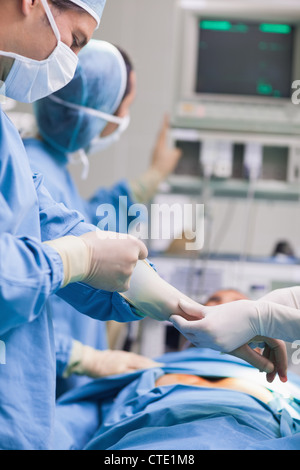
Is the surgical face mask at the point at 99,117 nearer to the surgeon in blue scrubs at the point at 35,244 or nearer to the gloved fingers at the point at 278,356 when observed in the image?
the surgeon in blue scrubs at the point at 35,244

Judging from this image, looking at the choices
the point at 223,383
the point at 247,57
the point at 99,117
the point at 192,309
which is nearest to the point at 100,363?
the point at 223,383

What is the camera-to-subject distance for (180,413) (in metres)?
1.18

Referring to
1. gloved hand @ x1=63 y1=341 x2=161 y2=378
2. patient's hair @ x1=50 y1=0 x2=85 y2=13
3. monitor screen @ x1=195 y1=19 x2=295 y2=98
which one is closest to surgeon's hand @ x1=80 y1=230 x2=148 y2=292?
patient's hair @ x1=50 y1=0 x2=85 y2=13

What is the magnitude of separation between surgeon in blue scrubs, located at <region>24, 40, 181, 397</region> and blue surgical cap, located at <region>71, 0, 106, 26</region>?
0.58 meters

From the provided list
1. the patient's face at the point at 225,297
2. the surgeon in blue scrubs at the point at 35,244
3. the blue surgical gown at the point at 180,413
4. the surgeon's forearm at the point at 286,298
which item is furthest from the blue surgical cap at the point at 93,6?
the patient's face at the point at 225,297

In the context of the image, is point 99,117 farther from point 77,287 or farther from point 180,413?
point 180,413

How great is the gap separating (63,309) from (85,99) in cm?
67

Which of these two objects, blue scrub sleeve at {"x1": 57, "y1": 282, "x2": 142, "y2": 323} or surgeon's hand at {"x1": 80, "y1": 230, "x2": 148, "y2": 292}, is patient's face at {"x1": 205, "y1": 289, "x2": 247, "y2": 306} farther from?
surgeon's hand at {"x1": 80, "y1": 230, "x2": 148, "y2": 292}

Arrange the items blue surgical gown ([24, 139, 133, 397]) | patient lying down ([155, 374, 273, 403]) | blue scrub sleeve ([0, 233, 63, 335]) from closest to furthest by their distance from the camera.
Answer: blue scrub sleeve ([0, 233, 63, 335]) → patient lying down ([155, 374, 273, 403]) → blue surgical gown ([24, 139, 133, 397])

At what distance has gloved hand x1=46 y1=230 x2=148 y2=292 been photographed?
2.89ft

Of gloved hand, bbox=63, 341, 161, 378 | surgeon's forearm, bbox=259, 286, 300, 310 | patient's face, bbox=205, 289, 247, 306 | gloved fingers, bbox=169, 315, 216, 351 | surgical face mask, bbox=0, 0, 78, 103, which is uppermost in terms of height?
surgical face mask, bbox=0, 0, 78, 103

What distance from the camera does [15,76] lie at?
3.46 feet

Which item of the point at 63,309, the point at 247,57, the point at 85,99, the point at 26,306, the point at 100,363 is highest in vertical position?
the point at 247,57
